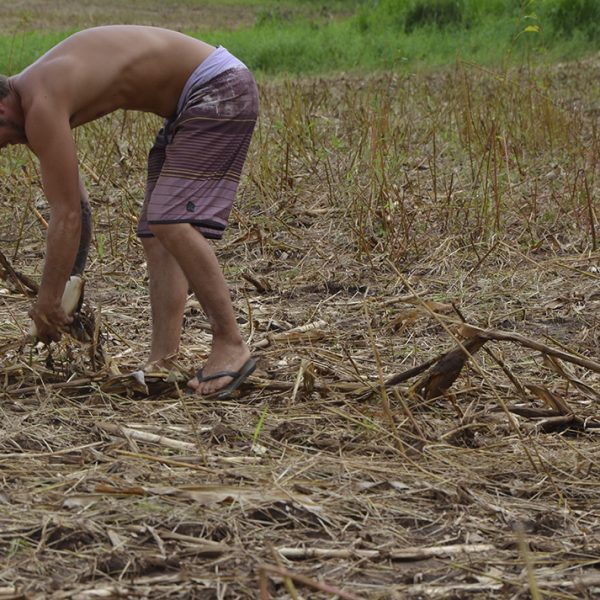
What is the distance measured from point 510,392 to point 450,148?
3.51m

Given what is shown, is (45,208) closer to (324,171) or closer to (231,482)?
(324,171)

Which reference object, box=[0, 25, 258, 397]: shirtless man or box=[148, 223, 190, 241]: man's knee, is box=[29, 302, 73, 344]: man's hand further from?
box=[148, 223, 190, 241]: man's knee

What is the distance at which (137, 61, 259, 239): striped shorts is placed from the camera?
3082 mm

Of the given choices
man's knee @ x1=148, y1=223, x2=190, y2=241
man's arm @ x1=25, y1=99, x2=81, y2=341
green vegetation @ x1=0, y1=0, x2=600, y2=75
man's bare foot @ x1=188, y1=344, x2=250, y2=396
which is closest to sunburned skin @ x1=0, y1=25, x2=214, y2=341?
man's arm @ x1=25, y1=99, x2=81, y2=341

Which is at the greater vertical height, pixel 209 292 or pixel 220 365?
pixel 209 292

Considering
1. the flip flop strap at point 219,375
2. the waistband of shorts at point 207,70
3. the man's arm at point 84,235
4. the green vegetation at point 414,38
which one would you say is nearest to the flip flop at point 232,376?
the flip flop strap at point 219,375

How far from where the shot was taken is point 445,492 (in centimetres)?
239

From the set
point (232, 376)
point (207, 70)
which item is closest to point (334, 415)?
point (232, 376)

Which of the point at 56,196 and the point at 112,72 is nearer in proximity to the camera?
the point at 56,196

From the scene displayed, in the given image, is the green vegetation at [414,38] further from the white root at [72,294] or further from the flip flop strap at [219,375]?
the flip flop strap at [219,375]

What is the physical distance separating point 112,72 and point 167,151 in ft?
0.96

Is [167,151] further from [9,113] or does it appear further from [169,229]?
[9,113]

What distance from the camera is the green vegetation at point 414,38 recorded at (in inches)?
448

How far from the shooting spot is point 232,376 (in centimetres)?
308
